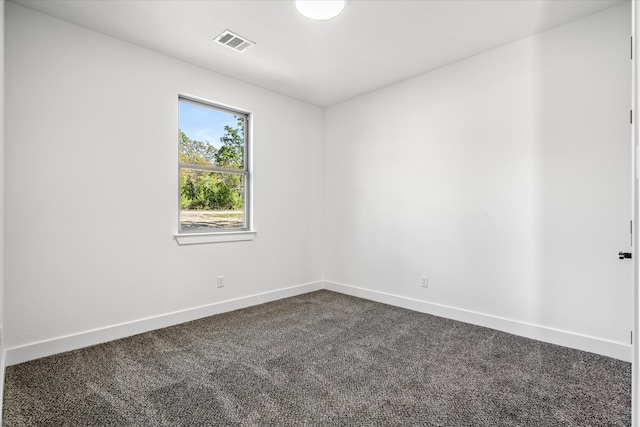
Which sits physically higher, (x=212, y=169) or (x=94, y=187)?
(x=212, y=169)

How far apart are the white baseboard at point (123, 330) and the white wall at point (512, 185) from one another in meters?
1.40

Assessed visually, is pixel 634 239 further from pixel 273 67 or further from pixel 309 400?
pixel 273 67

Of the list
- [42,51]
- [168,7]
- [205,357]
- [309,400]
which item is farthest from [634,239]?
[42,51]

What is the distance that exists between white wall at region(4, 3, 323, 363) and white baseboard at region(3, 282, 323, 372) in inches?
1.5

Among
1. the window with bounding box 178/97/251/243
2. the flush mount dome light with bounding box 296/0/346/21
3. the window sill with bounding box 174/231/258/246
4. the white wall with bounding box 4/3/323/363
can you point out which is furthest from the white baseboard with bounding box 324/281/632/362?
the flush mount dome light with bounding box 296/0/346/21

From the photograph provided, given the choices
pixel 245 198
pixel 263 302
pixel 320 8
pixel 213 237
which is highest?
pixel 320 8

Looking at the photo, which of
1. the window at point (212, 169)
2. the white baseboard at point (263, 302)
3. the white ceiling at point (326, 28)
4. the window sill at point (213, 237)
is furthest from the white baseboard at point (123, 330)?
Answer: the white ceiling at point (326, 28)

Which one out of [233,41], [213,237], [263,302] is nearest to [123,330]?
[213,237]

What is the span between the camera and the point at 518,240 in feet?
9.51

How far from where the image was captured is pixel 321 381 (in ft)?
6.88

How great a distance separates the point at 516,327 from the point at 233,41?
3.48 metres

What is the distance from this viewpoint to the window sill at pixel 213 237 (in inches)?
127

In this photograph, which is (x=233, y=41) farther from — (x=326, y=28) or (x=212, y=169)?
(x=212, y=169)

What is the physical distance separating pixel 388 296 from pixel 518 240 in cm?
153
